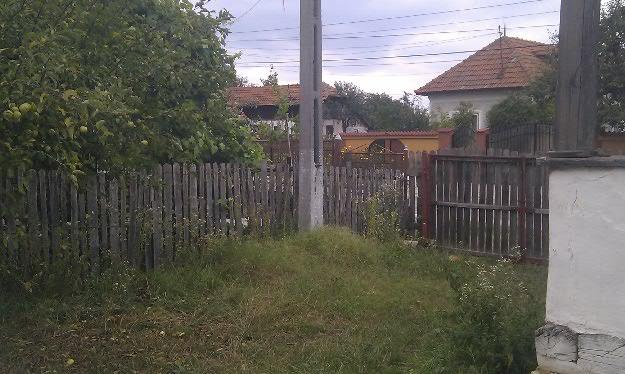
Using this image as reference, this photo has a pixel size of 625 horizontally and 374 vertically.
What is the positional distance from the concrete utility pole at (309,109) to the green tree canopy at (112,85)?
101cm

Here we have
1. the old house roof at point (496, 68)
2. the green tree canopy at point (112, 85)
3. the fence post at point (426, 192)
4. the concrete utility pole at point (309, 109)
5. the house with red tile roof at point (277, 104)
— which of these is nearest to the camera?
the green tree canopy at point (112, 85)

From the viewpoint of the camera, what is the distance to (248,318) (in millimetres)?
5961

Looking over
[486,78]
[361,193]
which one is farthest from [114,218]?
[486,78]

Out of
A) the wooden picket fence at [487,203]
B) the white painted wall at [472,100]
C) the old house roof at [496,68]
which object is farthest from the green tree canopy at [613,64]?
the wooden picket fence at [487,203]

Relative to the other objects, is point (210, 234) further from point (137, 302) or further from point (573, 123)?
point (573, 123)

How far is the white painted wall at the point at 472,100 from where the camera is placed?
105ft

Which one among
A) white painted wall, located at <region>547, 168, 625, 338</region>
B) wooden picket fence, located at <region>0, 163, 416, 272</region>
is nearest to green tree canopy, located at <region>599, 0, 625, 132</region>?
wooden picket fence, located at <region>0, 163, 416, 272</region>

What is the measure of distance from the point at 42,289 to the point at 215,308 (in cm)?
178

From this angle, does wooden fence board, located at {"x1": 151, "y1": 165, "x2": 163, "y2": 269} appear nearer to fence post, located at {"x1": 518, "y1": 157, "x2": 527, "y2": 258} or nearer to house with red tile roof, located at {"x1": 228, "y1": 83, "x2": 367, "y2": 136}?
fence post, located at {"x1": 518, "y1": 157, "x2": 527, "y2": 258}

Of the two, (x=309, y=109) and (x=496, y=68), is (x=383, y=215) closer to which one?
(x=309, y=109)

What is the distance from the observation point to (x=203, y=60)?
31.0 ft

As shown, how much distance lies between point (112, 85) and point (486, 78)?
96.7ft

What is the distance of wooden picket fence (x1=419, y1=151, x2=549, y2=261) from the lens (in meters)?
9.12

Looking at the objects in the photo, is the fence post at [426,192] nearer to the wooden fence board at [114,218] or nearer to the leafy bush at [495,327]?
the wooden fence board at [114,218]
